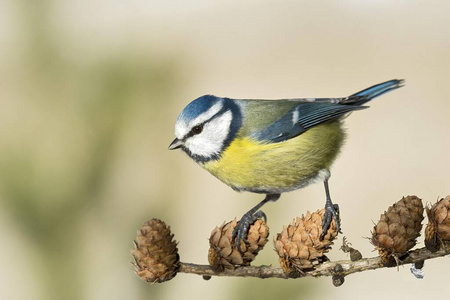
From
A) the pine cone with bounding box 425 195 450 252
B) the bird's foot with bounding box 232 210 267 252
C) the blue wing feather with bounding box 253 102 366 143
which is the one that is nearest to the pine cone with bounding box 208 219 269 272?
the bird's foot with bounding box 232 210 267 252

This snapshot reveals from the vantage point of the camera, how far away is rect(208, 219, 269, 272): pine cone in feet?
1.51

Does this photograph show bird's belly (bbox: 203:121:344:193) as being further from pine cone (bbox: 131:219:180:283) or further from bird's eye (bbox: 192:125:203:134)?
pine cone (bbox: 131:219:180:283)

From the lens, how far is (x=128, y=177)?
3.37 ft

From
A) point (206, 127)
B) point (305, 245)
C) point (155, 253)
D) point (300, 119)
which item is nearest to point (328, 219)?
point (305, 245)

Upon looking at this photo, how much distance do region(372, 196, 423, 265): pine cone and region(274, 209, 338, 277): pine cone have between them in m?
0.04

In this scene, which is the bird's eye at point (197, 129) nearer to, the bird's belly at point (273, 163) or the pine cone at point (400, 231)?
the bird's belly at point (273, 163)

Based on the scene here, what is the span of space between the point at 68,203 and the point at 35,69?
24cm

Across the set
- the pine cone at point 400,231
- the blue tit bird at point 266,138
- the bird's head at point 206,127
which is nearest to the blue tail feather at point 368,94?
the blue tit bird at point 266,138

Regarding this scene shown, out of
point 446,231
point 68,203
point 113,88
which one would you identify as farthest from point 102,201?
point 446,231

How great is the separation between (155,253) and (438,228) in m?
0.22

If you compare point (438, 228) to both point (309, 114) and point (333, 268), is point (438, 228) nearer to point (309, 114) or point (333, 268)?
point (333, 268)

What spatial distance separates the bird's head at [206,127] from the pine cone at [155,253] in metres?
0.17

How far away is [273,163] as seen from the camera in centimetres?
72

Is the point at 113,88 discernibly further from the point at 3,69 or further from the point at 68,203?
the point at 3,69
